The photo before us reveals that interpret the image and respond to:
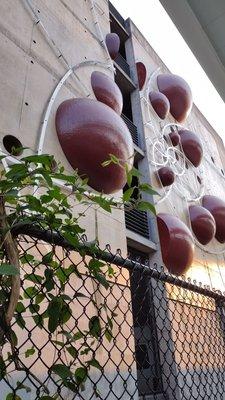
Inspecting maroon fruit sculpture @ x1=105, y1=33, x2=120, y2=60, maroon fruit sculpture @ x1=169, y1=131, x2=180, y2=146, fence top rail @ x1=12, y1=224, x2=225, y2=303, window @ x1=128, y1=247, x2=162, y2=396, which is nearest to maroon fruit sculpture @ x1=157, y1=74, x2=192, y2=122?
maroon fruit sculpture @ x1=169, y1=131, x2=180, y2=146

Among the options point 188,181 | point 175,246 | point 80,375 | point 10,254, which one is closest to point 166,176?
point 188,181

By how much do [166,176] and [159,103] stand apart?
3.12 metres

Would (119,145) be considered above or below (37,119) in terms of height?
below

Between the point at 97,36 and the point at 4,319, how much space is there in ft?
31.0

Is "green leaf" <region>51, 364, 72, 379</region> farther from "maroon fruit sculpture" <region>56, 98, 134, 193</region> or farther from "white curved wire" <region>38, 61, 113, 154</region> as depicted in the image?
"maroon fruit sculpture" <region>56, 98, 134, 193</region>

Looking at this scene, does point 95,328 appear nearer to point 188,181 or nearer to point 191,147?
point 188,181

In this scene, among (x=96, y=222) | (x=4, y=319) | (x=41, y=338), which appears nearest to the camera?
(x=4, y=319)

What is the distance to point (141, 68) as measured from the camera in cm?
1292

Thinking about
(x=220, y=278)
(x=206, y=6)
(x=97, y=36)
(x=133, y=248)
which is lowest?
(x=220, y=278)

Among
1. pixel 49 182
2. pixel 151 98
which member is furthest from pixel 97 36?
pixel 49 182

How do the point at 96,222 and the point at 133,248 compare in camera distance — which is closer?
the point at 96,222

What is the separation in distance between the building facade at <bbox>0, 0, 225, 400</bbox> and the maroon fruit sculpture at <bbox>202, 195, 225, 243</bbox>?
27 centimetres

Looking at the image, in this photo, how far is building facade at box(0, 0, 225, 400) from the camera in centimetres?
599

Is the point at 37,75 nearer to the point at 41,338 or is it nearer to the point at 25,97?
the point at 25,97
